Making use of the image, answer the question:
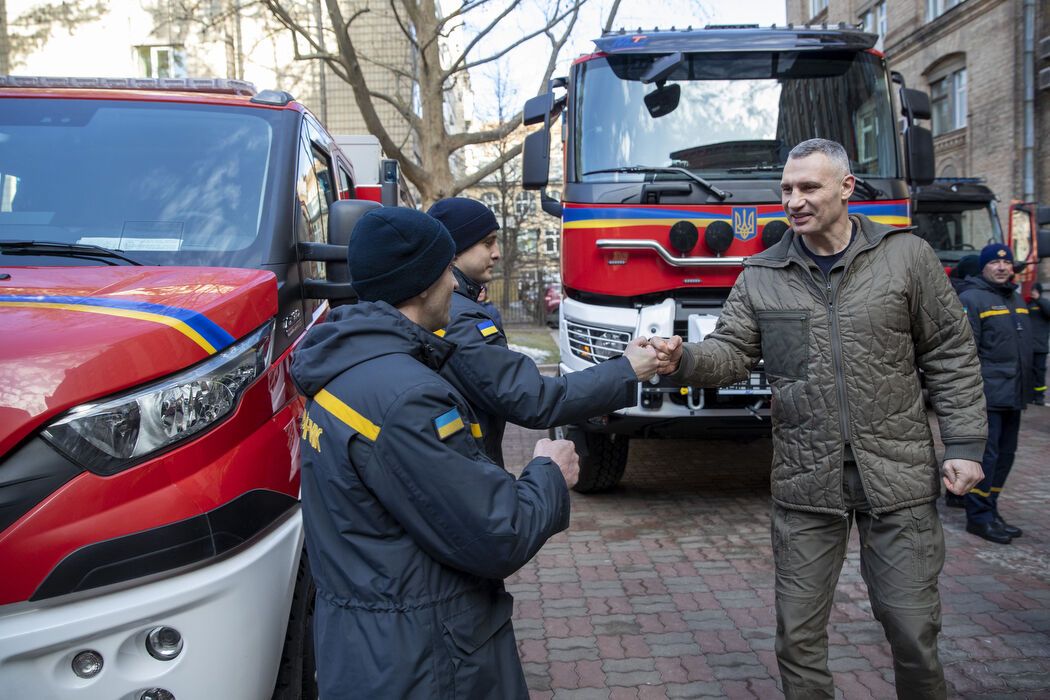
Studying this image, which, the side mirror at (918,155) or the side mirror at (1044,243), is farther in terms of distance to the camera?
the side mirror at (1044,243)

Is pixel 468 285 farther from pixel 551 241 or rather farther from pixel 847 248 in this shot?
pixel 551 241

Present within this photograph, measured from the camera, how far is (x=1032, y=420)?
30.7 ft

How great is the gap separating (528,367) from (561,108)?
14.1ft

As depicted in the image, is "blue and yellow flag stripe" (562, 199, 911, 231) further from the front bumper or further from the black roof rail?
the front bumper

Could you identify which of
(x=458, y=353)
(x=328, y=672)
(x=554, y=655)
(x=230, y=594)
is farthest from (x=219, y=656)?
(x=554, y=655)

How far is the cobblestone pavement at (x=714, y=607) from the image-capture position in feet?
11.8

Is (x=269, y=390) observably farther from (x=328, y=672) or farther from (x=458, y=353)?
(x=328, y=672)

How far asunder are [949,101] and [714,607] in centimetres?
2655

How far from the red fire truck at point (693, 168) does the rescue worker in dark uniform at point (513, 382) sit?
2728mm

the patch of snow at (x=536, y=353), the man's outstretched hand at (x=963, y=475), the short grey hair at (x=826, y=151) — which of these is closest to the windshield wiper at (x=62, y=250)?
the short grey hair at (x=826, y=151)

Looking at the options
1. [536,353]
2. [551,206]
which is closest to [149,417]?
[551,206]

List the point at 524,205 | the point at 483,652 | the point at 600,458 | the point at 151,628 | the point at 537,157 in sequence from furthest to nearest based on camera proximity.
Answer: the point at 524,205
the point at 600,458
the point at 537,157
the point at 151,628
the point at 483,652

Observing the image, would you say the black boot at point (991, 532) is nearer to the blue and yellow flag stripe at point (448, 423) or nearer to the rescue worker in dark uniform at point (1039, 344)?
the rescue worker in dark uniform at point (1039, 344)

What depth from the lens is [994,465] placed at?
17.8 feet
